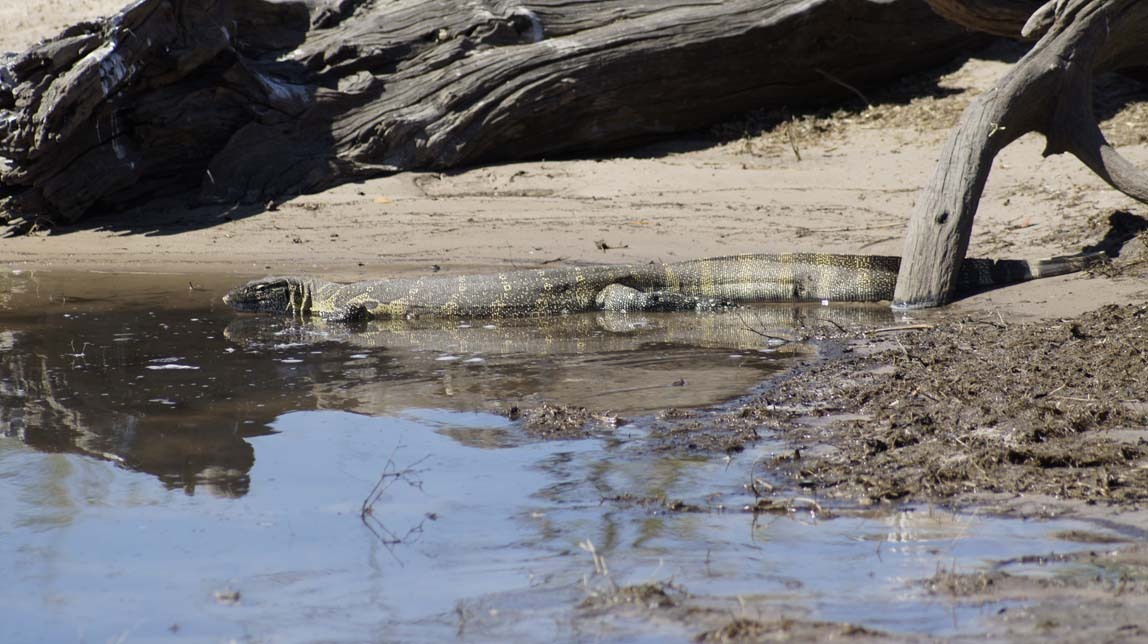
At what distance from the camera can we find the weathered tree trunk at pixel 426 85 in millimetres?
12727

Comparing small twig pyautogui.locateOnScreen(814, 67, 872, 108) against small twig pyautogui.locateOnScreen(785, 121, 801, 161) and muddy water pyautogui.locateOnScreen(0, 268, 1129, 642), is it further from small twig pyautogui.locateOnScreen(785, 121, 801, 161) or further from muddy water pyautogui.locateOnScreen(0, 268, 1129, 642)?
muddy water pyautogui.locateOnScreen(0, 268, 1129, 642)

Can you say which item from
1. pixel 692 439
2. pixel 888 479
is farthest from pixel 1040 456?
pixel 692 439

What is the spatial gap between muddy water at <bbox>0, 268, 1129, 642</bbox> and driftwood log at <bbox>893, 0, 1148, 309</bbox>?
1152mm

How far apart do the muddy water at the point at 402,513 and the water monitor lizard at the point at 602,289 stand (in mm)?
1464

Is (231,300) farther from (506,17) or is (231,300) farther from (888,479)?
(888,479)

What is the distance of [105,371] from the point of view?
727 cm

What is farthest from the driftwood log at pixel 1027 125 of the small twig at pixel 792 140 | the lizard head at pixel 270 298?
the lizard head at pixel 270 298

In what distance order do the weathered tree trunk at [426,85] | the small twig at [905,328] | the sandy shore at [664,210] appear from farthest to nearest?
the weathered tree trunk at [426,85] → the sandy shore at [664,210] → the small twig at [905,328]

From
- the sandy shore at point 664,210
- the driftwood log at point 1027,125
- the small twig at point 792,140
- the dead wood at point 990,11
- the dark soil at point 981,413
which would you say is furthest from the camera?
the small twig at point 792,140

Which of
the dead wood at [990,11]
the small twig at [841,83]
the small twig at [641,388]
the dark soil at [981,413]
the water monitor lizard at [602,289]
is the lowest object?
the water monitor lizard at [602,289]

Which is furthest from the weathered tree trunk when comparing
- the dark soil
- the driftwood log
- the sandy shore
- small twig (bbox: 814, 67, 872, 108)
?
the dark soil

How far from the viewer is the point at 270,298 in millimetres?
9688

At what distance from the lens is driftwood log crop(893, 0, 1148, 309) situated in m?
8.41

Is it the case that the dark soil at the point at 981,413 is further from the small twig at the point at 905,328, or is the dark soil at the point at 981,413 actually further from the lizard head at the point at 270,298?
the lizard head at the point at 270,298
